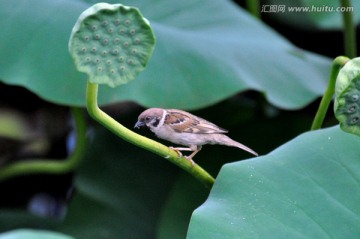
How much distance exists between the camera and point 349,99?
116 cm

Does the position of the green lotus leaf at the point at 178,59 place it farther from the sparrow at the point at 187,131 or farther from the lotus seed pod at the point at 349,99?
the lotus seed pod at the point at 349,99

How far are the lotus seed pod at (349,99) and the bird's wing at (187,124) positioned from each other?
18.0 inches

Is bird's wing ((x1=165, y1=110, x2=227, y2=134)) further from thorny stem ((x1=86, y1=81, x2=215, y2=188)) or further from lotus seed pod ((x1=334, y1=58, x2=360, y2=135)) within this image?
lotus seed pod ((x1=334, y1=58, x2=360, y2=135))

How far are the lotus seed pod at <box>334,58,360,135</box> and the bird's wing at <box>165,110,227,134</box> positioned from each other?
458mm

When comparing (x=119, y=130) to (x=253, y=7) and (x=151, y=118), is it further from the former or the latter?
(x=253, y=7)

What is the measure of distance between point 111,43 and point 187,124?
1.79 feet

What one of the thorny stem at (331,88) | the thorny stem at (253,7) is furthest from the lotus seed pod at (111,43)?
the thorny stem at (253,7)

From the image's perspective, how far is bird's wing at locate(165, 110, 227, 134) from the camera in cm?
161

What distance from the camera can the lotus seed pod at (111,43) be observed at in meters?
1.09

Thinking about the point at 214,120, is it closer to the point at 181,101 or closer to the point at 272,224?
the point at 181,101

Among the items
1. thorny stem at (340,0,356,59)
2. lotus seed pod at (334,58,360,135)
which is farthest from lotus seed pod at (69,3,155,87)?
thorny stem at (340,0,356,59)

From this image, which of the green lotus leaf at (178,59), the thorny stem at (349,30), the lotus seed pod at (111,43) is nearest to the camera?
the lotus seed pod at (111,43)

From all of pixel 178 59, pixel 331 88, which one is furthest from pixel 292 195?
pixel 178 59

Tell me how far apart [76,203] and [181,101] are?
0.48 meters
